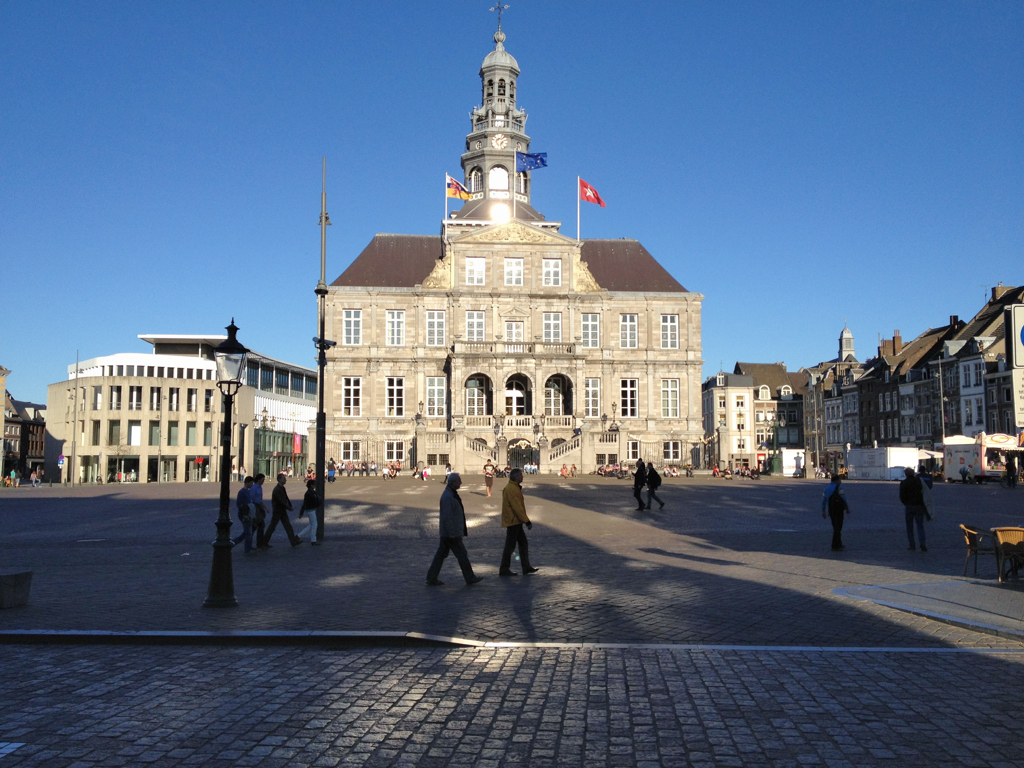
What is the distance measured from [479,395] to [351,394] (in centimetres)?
967

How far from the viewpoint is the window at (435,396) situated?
215 ft

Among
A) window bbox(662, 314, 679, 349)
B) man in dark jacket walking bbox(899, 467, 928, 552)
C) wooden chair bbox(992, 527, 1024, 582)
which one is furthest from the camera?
window bbox(662, 314, 679, 349)

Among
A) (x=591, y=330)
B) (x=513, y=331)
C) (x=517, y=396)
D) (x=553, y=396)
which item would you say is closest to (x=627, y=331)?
(x=591, y=330)

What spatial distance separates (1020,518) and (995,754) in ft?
70.9

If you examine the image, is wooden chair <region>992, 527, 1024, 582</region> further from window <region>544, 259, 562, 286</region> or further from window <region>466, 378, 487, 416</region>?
window <region>544, 259, 562, 286</region>

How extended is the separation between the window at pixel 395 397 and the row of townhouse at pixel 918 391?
1606 inches

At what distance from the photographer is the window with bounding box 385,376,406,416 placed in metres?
65.4

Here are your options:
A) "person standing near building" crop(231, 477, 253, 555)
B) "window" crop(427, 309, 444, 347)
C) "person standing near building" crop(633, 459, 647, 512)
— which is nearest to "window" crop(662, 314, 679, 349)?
"window" crop(427, 309, 444, 347)

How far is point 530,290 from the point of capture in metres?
65.7

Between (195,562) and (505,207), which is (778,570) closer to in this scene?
(195,562)

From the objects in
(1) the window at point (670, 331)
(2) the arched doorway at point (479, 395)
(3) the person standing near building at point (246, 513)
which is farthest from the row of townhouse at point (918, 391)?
(3) the person standing near building at point (246, 513)

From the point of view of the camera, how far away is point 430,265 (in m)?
69.3

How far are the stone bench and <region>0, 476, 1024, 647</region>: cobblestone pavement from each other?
0.64 ft

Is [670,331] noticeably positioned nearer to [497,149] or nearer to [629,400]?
[629,400]
